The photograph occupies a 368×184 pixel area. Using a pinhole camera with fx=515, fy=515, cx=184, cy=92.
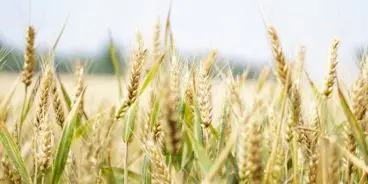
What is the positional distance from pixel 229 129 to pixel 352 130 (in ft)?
2.50

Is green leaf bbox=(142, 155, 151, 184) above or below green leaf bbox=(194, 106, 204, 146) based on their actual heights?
below

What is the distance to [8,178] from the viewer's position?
1546 mm

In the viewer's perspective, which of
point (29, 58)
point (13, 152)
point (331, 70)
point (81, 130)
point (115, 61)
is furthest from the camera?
point (115, 61)

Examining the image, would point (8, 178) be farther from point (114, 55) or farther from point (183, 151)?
point (114, 55)

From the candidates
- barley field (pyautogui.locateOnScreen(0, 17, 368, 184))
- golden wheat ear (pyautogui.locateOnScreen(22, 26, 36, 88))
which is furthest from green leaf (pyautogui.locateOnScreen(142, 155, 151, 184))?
golden wheat ear (pyautogui.locateOnScreen(22, 26, 36, 88))

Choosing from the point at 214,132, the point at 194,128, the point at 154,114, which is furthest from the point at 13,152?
the point at 214,132

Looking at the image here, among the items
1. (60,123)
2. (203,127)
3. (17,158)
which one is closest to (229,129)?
(203,127)

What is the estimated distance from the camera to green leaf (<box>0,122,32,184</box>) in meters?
1.52

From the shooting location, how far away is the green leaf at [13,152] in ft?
4.99

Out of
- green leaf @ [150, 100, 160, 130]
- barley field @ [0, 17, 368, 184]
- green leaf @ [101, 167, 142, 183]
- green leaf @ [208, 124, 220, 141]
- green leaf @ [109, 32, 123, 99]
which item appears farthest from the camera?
green leaf @ [109, 32, 123, 99]

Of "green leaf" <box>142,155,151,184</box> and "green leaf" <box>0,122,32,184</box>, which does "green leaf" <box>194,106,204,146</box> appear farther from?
"green leaf" <box>0,122,32,184</box>

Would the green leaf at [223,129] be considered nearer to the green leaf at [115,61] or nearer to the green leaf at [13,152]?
the green leaf at [13,152]

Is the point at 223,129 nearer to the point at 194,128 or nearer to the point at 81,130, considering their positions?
the point at 194,128

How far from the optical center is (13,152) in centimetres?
154
